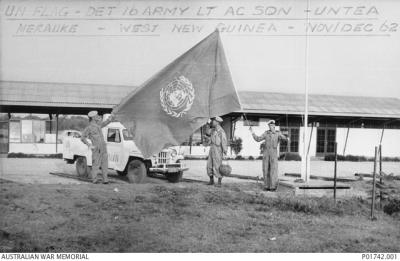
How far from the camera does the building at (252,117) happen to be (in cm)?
1950

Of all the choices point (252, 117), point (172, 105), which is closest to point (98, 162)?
point (172, 105)

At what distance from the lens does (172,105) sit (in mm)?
7078

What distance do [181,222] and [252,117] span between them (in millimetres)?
15985

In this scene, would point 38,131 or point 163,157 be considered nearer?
point 163,157

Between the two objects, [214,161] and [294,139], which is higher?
[294,139]

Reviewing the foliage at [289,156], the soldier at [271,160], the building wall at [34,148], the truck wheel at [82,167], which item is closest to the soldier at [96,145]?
the truck wheel at [82,167]

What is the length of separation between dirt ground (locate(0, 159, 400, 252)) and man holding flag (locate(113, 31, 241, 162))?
1171 millimetres

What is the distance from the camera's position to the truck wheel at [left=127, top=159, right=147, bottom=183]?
10469 millimetres

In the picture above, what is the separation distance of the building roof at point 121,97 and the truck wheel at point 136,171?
30.8 ft

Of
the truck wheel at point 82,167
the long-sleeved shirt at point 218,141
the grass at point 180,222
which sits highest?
the long-sleeved shirt at point 218,141

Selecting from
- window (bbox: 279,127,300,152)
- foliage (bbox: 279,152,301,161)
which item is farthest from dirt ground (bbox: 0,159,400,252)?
window (bbox: 279,127,300,152)

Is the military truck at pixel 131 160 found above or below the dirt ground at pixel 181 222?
above

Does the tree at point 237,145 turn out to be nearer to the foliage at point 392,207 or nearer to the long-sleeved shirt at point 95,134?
the long-sleeved shirt at point 95,134

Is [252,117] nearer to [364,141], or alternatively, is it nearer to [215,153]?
[364,141]
